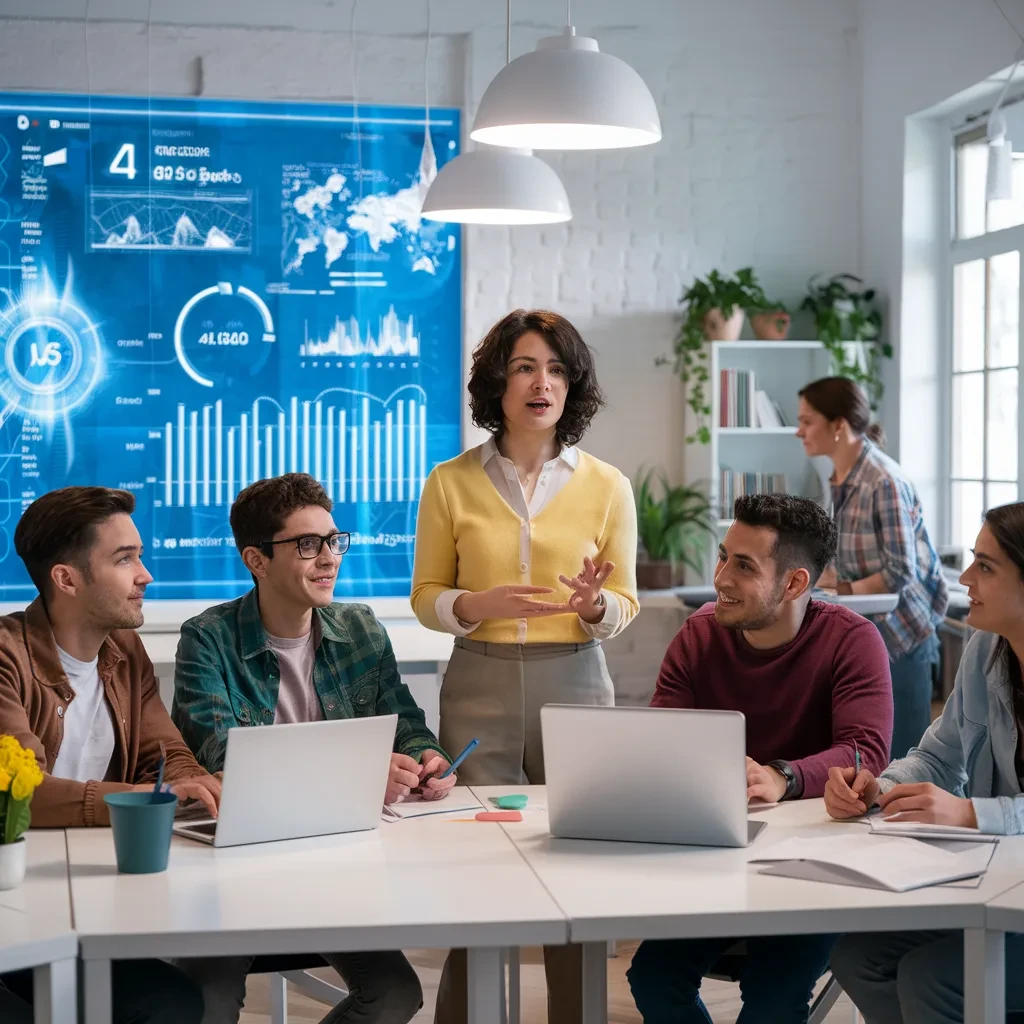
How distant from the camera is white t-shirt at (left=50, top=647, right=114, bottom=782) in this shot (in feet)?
7.97

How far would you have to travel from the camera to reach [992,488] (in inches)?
213

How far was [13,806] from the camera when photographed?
194 cm

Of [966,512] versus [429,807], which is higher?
[966,512]

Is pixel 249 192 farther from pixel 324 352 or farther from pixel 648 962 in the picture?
pixel 648 962

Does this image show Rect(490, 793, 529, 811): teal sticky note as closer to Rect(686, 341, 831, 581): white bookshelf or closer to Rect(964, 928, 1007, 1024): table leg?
Rect(964, 928, 1007, 1024): table leg

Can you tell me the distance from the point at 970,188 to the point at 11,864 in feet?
15.7

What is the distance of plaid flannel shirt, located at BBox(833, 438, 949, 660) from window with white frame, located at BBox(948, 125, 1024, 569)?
0.95m

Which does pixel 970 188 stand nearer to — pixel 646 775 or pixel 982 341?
pixel 982 341

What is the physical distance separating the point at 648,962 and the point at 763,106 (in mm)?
4396

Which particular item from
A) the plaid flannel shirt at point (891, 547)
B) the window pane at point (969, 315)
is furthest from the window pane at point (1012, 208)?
the plaid flannel shirt at point (891, 547)

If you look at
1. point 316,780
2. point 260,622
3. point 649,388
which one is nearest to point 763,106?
point 649,388

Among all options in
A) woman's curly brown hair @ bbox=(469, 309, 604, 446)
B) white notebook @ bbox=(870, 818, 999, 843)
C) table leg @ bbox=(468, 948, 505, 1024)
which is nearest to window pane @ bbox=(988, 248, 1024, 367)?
woman's curly brown hair @ bbox=(469, 309, 604, 446)

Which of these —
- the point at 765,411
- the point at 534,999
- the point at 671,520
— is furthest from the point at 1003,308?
the point at 534,999

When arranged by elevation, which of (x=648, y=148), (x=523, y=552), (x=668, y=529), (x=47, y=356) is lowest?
(x=668, y=529)
